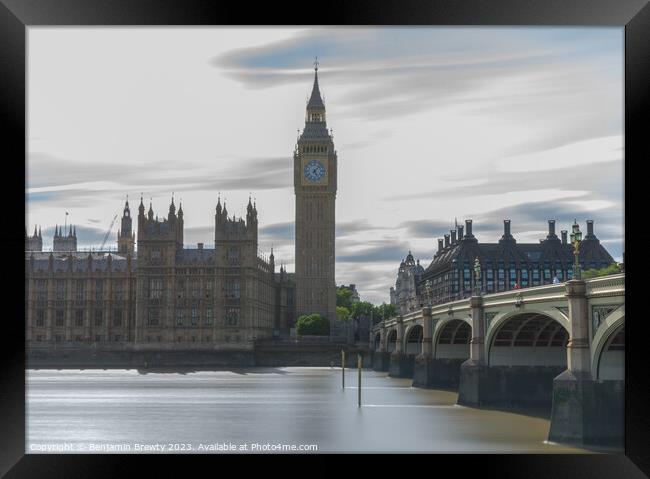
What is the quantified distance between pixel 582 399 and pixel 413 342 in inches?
1670

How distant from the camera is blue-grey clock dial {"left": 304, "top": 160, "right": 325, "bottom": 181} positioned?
358ft

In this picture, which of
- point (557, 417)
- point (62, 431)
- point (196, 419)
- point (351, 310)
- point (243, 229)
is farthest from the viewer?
point (351, 310)

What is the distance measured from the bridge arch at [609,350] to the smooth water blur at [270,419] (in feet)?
7.85

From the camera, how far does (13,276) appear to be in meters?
16.0

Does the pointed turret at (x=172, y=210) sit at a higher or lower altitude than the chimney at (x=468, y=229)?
higher

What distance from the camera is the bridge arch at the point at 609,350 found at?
2550cm

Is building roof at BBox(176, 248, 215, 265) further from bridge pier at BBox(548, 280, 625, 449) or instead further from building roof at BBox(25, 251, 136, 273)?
bridge pier at BBox(548, 280, 625, 449)

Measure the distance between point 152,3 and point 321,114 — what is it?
95710 mm

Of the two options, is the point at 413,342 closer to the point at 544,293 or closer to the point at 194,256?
the point at 194,256

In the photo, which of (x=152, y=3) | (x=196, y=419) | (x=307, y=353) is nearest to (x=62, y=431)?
(x=196, y=419)

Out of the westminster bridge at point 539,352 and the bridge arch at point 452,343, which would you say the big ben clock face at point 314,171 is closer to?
the westminster bridge at point 539,352

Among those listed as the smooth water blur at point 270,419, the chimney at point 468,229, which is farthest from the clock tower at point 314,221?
the smooth water blur at point 270,419

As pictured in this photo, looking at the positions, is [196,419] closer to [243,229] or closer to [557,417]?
[557,417]

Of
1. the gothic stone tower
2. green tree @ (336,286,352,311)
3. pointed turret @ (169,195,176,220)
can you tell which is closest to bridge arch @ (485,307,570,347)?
pointed turret @ (169,195,176,220)
